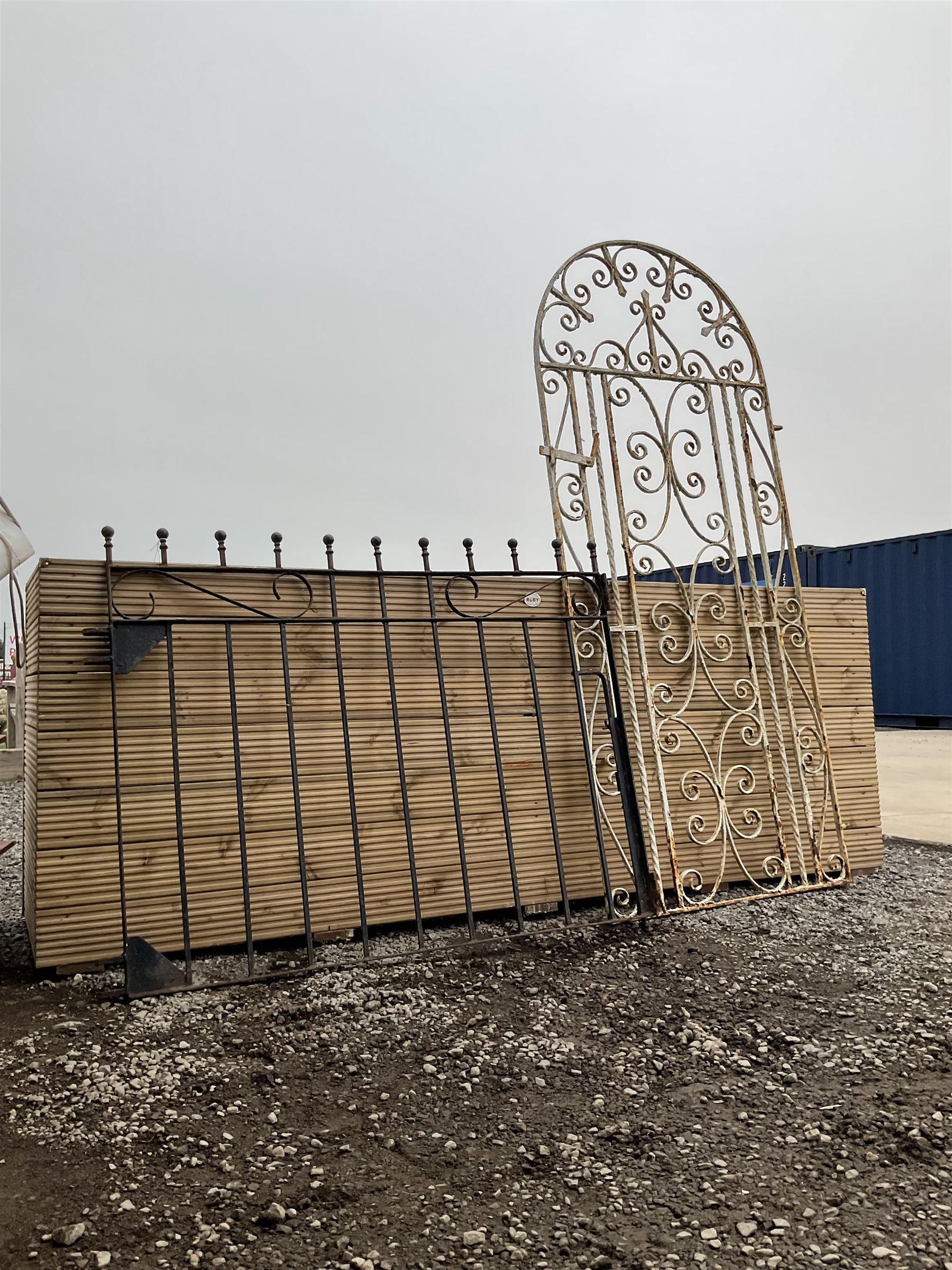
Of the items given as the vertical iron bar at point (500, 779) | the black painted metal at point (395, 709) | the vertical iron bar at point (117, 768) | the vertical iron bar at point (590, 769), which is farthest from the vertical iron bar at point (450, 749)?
the vertical iron bar at point (117, 768)

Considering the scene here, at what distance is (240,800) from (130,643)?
0.60 metres

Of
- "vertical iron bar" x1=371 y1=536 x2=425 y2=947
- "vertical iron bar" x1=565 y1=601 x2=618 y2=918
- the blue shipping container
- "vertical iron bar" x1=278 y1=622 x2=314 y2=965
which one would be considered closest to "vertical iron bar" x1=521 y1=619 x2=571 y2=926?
"vertical iron bar" x1=565 y1=601 x2=618 y2=918

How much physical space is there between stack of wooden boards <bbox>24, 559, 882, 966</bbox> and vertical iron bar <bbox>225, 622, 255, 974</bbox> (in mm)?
42

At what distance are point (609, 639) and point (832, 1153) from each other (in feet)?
6.88

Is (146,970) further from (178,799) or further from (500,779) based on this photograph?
(500,779)

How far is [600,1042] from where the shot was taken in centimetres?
243

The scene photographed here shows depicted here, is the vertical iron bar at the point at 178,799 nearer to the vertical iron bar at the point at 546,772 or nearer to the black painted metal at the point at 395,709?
the black painted metal at the point at 395,709

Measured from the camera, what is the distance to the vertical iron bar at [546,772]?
130 inches

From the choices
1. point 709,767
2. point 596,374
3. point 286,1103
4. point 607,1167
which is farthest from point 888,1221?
point 596,374

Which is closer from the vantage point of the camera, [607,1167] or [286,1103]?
[607,1167]

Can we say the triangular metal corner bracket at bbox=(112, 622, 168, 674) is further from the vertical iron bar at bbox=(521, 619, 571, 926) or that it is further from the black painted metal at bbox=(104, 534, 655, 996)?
the vertical iron bar at bbox=(521, 619, 571, 926)

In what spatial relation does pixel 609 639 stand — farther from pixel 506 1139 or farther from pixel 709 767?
pixel 506 1139

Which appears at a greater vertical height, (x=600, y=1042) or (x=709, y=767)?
(x=709, y=767)

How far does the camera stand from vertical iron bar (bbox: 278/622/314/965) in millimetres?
2893
